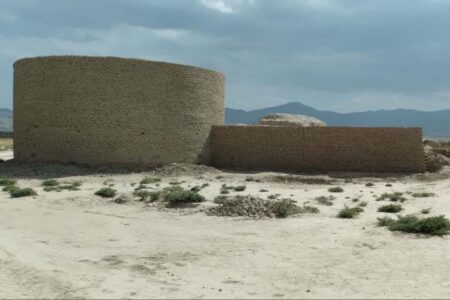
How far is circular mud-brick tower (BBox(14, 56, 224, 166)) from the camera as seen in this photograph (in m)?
22.8

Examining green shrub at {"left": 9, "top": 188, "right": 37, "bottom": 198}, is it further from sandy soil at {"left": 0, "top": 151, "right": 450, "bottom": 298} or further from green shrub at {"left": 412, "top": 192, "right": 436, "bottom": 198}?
green shrub at {"left": 412, "top": 192, "right": 436, "bottom": 198}

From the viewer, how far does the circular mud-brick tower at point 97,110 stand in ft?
74.8

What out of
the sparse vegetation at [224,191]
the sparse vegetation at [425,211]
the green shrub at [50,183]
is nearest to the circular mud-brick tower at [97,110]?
the green shrub at [50,183]

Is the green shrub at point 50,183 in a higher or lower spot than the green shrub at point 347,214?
lower

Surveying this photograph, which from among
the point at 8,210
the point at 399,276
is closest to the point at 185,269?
the point at 399,276

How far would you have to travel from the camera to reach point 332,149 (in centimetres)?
2484

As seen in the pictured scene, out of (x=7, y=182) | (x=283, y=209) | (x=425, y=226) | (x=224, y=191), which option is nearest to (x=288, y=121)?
(x=224, y=191)

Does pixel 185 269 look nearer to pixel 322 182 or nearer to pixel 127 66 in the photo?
pixel 322 182

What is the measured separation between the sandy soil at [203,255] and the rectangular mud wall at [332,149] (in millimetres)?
9957

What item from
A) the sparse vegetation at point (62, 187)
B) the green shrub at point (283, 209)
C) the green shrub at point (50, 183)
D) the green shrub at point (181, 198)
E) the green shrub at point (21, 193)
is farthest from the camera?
the green shrub at point (50, 183)

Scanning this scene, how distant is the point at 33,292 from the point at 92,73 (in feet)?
56.1

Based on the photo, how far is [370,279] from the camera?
7477mm

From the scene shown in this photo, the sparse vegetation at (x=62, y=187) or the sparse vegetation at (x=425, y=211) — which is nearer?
the sparse vegetation at (x=425, y=211)

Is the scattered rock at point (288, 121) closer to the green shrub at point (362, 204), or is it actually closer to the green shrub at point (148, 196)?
the green shrub at point (362, 204)
